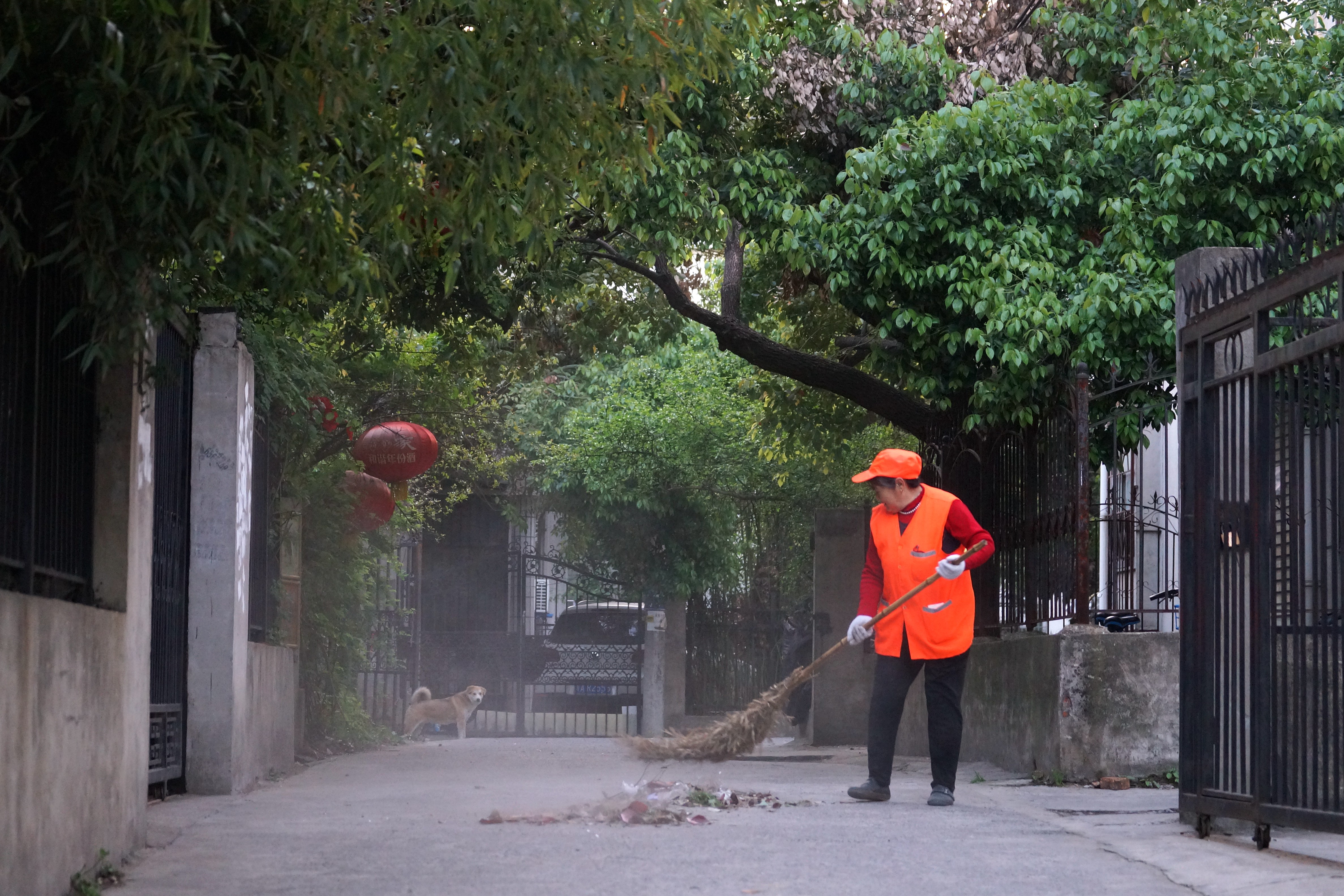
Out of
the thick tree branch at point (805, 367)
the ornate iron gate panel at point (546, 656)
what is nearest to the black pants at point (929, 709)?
the thick tree branch at point (805, 367)

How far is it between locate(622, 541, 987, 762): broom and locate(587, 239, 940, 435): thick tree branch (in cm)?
458

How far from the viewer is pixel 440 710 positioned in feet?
56.3

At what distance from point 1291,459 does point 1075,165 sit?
268 inches

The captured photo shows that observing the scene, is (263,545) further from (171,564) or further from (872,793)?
(872,793)

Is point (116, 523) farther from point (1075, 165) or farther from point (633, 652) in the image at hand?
point (633, 652)

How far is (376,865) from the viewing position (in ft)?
17.8

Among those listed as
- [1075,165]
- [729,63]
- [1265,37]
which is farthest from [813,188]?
[729,63]

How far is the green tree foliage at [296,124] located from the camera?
13.4 feet

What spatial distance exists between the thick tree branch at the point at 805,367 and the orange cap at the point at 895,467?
217 inches

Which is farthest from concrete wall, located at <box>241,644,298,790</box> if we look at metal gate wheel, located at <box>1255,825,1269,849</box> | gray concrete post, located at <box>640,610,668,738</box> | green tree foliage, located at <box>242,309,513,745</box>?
gray concrete post, located at <box>640,610,668,738</box>

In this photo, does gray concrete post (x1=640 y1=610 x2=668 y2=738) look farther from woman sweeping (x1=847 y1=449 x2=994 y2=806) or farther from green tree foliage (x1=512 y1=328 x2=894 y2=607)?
woman sweeping (x1=847 y1=449 x2=994 y2=806)

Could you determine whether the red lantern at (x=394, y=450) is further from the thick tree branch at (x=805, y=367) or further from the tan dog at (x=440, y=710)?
the tan dog at (x=440, y=710)

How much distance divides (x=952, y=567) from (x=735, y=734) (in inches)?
88.3

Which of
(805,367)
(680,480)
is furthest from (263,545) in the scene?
(680,480)
